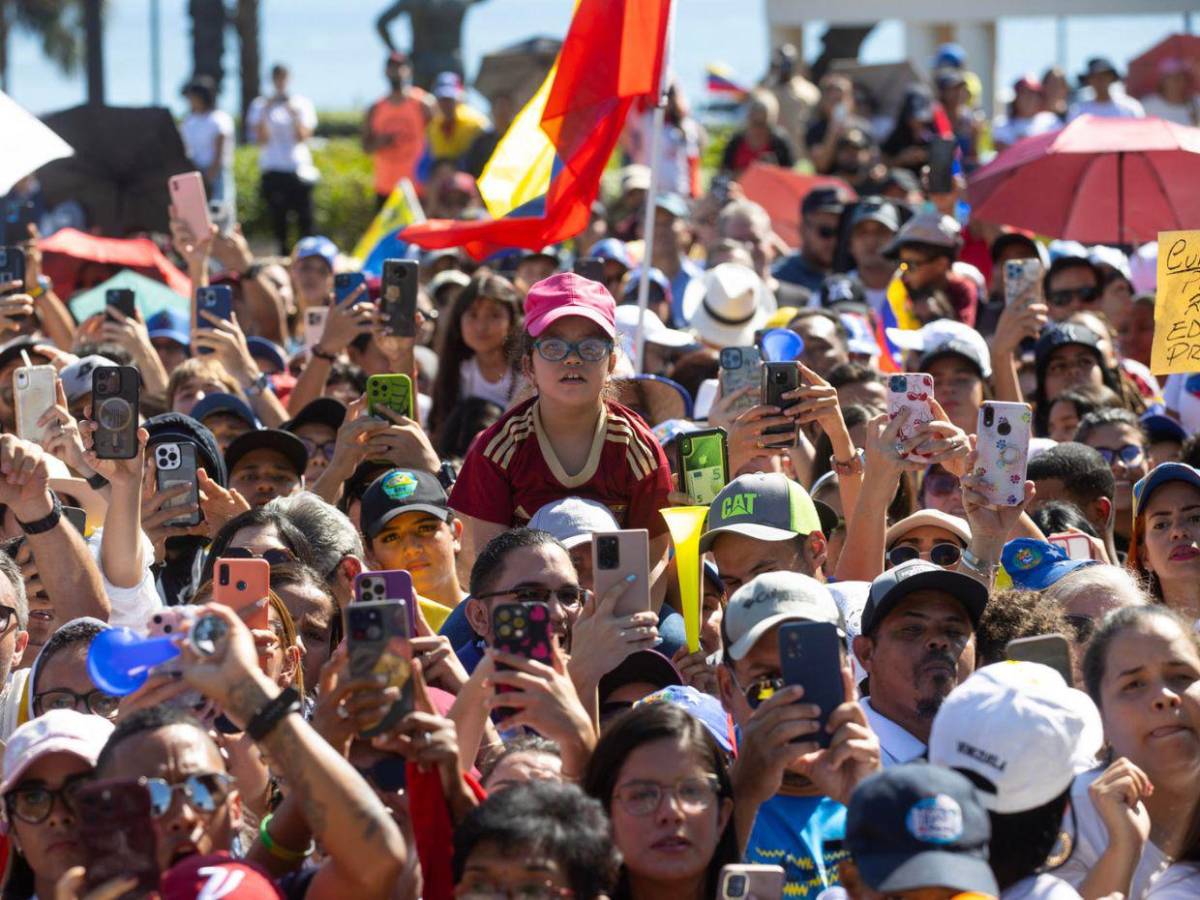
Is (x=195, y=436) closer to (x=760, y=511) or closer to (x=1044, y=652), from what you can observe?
(x=760, y=511)

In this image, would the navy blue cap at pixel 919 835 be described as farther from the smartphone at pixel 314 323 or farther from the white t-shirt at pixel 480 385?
the smartphone at pixel 314 323

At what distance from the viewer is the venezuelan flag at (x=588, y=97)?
29.2 ft

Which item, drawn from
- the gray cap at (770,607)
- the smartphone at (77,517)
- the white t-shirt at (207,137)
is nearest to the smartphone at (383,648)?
the gray cap at (770,607)

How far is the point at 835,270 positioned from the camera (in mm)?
13055

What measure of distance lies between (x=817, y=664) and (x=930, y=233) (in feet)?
21.2

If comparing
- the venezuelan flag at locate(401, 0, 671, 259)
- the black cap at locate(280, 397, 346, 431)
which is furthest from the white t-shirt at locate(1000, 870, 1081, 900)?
the venezuelan flag at locate(401, 0, 671, 259)

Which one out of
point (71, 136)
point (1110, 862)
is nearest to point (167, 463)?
point (1110, 862)

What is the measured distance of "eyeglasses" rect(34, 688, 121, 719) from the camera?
529cm

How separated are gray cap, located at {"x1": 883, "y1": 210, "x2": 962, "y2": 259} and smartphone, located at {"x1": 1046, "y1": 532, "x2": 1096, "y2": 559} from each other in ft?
13.5

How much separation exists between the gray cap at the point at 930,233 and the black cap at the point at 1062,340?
1622mm

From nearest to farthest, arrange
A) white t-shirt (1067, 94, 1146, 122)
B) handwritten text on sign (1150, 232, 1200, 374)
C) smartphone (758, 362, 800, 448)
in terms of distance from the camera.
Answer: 1. smartphone (758, 362, 800, 448)
2. handwritten text on sign (1150, 232, 1200, 374)
3. white t-shirt (1067, 94, 1146, 122)

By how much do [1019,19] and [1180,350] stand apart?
2122 cm

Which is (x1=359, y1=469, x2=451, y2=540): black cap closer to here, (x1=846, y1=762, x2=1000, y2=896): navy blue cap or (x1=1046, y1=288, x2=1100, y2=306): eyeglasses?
(x1=846, y1=762, x2=1000, y2=896): navy blue cap

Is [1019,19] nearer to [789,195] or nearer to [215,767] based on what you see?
[789,195]
